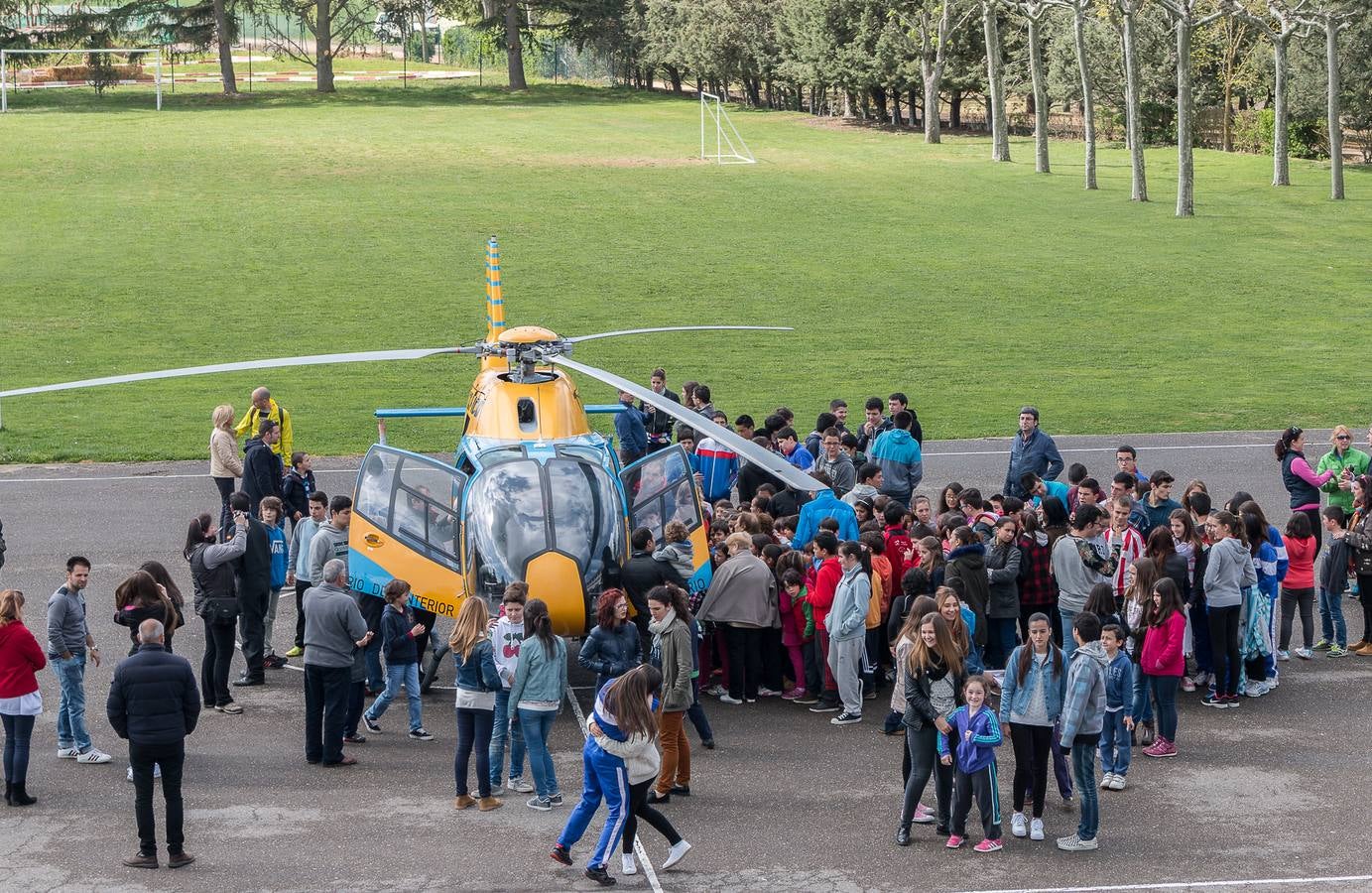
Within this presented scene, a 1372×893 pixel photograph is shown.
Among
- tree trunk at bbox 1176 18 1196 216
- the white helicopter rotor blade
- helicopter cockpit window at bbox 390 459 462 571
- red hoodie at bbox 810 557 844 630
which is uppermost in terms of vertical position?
tree trunk at bbox 1176 18 1196 216

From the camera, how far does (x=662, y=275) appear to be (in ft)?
124

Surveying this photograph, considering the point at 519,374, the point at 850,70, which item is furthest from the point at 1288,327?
the point at 850,70

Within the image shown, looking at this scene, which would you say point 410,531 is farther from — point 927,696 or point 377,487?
point 927,696

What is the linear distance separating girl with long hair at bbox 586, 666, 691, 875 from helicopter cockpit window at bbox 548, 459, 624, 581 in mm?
2655

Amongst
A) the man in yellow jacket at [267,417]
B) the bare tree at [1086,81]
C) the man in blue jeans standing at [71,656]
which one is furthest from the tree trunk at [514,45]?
the man in blue jeans standing at [71,656]

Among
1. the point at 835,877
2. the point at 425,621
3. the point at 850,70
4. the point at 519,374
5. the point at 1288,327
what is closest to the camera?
the point at 835,877

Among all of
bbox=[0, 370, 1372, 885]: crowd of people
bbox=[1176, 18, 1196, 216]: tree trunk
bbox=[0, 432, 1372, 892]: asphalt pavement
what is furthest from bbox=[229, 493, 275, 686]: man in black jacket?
bbox=[1176, 18, 1196, 216]: tree trunk

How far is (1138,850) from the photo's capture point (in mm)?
9930

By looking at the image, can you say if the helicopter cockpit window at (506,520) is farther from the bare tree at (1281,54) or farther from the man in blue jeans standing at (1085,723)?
the bare tree at (1281,54)

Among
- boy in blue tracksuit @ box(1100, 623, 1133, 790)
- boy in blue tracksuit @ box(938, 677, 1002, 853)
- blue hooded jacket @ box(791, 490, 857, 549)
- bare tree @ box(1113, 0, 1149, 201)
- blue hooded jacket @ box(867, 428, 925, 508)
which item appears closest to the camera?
boy in blue tracksuit @ box(938, 677, 1002, 853)

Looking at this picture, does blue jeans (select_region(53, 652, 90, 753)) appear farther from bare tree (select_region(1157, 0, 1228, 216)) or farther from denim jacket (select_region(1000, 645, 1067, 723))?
bare tree (select_region(1157, 0, 1228, 216))

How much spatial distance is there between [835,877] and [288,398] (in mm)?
19313

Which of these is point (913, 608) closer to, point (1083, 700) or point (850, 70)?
point (1083, 700)

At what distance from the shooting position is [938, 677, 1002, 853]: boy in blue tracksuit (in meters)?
9.83
